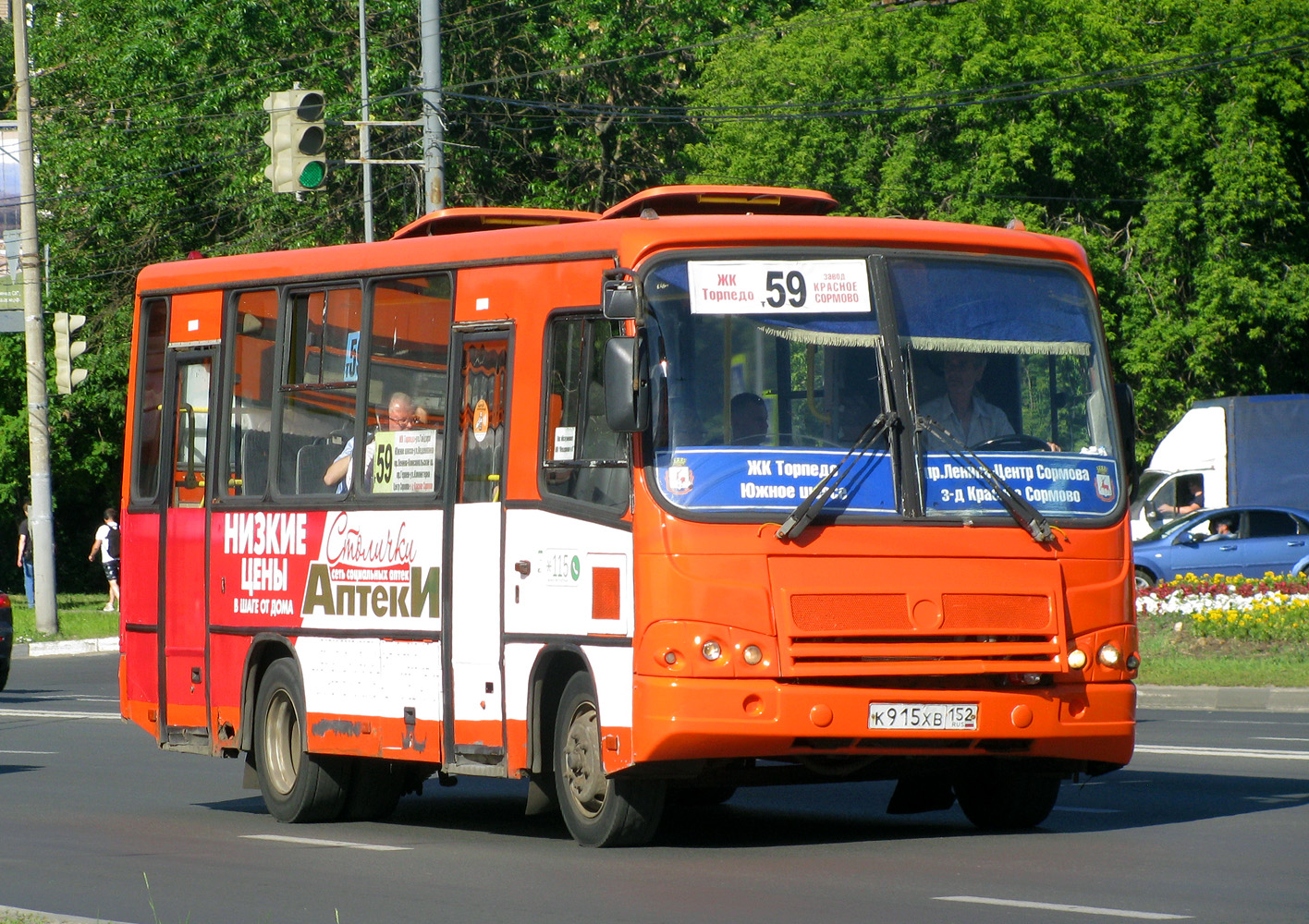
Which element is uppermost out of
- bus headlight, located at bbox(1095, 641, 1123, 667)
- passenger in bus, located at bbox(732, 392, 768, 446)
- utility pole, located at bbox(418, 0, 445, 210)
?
utility pole, located at bbox(418, 0, 445, 210)

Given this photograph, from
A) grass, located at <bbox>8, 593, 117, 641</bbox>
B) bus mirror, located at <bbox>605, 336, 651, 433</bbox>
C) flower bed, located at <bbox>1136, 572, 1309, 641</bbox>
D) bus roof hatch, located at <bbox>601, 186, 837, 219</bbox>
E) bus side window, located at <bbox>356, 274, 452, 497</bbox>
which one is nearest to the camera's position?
bus mirror, located at <bbox>605, 336, 651, 433</bbox>

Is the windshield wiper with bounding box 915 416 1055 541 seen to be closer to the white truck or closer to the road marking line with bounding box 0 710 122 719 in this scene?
the road marking line with bounding box 0 710 122 719

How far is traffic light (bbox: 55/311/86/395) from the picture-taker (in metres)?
29.4

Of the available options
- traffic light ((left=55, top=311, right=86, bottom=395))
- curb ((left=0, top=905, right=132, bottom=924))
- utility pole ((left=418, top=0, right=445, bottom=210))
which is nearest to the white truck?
utility pole ((left=418, top=0, right=445, bottom=210))

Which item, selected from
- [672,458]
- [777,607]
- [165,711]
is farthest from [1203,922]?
[165,711]

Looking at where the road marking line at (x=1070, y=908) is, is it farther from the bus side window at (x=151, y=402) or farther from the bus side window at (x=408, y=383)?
the bus side window at (x=151, y=402)

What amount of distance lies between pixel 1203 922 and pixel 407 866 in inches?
143

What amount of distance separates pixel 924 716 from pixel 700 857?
3.81ft

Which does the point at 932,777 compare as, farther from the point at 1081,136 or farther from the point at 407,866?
the point at 1081,136

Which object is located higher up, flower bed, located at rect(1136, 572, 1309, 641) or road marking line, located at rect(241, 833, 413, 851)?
flower bed, located at rect(1136, 572, 1309, 641)

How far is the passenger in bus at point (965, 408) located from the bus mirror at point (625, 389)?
4.30 ft

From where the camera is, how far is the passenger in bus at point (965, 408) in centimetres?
991

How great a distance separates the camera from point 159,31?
44.1 meters

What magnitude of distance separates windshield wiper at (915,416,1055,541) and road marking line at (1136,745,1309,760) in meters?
4.93
